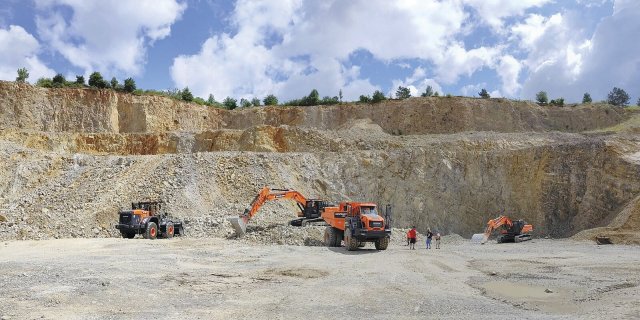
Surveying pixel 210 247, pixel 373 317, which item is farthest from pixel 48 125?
pixel 373 317

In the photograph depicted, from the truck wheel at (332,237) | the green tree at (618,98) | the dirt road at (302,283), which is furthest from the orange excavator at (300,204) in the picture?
the green tree at (618,98)

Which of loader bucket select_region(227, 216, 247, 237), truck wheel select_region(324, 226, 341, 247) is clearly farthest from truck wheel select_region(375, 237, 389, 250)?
loader bucket select_region(227, 216, 247, 237)

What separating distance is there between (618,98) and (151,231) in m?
59.5

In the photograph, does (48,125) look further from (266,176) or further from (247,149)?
(266,176)

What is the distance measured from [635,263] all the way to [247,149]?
1064 inches

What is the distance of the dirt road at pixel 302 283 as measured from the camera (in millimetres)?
9375

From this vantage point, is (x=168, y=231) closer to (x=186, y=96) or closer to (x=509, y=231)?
(x=509, y=231)

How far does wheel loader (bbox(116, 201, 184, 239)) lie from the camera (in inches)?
908

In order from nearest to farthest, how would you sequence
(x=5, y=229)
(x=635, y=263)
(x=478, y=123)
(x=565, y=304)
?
1. (x=565, y=304)
2. (x=635, y=263)
3. (x=5, y=229)
4. (x=478, y=123)

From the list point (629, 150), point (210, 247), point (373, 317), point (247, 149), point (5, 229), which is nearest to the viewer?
point (373, 317)

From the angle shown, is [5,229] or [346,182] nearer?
[5,229]

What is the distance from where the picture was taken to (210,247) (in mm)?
19922

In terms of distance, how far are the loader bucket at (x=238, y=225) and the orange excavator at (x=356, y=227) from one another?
3663mm

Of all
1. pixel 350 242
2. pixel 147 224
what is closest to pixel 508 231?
pixel 350 242
